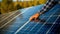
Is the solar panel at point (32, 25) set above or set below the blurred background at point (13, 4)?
above

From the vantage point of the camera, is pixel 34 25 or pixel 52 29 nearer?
pixel 52 29

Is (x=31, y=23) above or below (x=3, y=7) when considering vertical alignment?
above

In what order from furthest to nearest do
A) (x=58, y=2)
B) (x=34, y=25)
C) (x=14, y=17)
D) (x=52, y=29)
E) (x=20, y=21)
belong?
(x=58, y=2)
(x=14, y=17)
(x=20, y=21)
(x=34, y=25)
(x=52, y=29)

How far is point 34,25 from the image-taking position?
4027mm

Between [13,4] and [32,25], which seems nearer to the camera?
[32,25]

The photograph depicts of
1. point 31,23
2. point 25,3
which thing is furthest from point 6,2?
point 31,23

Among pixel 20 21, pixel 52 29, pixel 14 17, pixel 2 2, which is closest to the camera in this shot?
pixel 52 29

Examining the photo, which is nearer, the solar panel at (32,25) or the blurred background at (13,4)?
the solar panel at (32,25)

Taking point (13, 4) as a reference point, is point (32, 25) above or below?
above

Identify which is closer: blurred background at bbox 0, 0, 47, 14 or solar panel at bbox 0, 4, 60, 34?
solar panel at bbox 0, 4, 60, 34

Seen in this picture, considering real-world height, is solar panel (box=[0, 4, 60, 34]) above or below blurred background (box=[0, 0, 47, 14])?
above

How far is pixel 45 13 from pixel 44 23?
71cm

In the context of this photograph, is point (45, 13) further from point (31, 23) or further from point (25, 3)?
point (25, 3)

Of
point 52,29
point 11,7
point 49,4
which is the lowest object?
point 11,7
